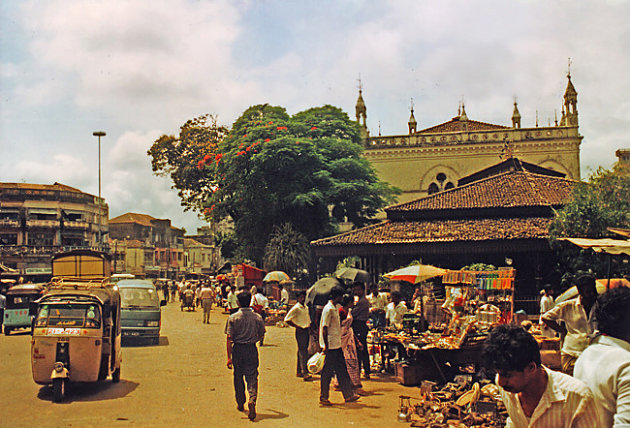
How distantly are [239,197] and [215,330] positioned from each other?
48.1 feet

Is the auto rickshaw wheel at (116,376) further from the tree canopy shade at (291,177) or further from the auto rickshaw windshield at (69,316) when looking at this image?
the tree canopy shade at (291,177)

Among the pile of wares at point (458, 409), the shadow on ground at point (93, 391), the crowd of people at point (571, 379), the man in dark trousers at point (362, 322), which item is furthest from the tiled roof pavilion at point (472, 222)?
the crowd of people at point (571, 379)

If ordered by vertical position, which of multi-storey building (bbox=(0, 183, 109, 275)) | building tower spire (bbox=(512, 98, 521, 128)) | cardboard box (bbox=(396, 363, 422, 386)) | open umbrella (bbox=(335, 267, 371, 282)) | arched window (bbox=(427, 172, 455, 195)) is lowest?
cardboard box (bbox=(396, 363, 422, 386))

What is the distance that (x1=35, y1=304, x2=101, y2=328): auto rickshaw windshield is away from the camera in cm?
1007

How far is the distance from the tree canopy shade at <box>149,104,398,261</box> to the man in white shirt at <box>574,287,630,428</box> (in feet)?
95.9

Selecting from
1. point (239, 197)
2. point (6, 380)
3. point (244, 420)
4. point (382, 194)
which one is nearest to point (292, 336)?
point (6, 380)

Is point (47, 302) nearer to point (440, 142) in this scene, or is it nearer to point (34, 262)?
point (440, 142)

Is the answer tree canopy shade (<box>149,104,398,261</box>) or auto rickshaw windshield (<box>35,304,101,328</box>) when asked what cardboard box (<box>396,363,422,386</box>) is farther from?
tree canopy shade (<box>149,104,398,261</box>)

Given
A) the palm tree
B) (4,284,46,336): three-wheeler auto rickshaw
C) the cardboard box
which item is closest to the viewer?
the cardboard box

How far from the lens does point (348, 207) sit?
117 ft

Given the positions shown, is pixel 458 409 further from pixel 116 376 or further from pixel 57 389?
pixel 116 376

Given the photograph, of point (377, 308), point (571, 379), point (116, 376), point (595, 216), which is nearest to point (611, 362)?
point (571, 379)

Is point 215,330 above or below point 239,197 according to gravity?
below

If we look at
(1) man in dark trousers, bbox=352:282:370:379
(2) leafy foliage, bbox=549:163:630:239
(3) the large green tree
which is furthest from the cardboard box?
(2) leafy foliage, bbox=549:163:630:239
